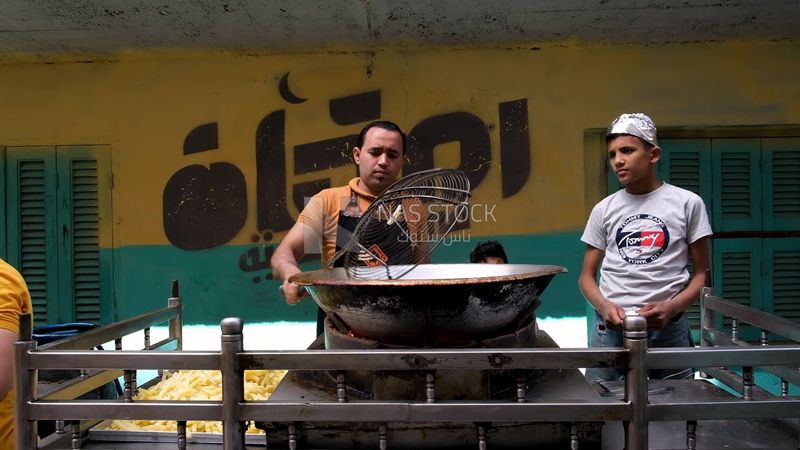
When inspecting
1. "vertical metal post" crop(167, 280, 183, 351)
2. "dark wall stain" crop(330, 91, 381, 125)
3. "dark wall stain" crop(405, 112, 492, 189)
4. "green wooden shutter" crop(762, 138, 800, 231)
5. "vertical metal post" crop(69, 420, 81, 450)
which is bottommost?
"vertical metal post" crop(69, 420, 81, 450)

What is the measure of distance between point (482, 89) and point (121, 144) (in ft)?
10.1

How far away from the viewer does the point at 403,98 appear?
14.7 feet

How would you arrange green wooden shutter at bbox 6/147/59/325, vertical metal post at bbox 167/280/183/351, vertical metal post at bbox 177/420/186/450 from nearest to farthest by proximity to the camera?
vertical metal post at bbox 177/420/186/450
vertical metal post at bbox 167/280/183/351
green wooden shutter at bbox 6/147/59/325

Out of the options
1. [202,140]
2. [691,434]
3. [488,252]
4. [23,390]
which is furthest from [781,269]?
[23,390]

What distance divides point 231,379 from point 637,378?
0.96 meters

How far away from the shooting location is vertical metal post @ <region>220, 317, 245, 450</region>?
1.30 metres

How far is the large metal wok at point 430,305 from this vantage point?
138cm

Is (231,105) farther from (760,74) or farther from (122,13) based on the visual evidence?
(760,74)

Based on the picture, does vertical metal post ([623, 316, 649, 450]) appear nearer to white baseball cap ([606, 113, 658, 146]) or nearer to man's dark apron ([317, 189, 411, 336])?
man's dark apron ([317, 189, 411, 336])

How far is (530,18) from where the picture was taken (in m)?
3.92

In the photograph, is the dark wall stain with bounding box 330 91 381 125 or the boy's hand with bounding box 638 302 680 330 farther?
the dark wall stain with bounding box 330 91 381 125

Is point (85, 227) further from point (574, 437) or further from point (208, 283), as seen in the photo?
point (574, 437)

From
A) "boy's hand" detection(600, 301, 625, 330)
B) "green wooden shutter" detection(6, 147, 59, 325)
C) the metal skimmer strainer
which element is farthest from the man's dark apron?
"green wooden shutter" detection(6, 147, 59, 325)

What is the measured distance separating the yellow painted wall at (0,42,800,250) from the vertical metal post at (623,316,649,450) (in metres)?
3.18
